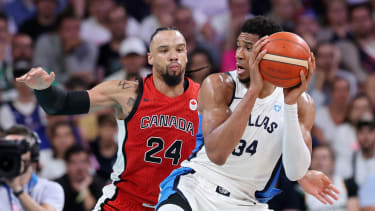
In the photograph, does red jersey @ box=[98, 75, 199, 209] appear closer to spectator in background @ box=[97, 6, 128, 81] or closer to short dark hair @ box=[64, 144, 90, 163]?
short dark hair @ box=[64, 144, 90, 163]

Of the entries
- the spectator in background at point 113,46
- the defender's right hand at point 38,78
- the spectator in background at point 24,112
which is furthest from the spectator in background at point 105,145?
the defender's right hand at point 38,78

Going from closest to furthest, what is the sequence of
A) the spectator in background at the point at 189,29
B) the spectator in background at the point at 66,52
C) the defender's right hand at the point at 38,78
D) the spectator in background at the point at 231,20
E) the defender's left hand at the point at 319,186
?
the defender's left hand at the point at 319,186 → the defender's right hand at the point at 38,78 → the spectator in background at the point at 66,52 → the spectator in background at the point at 189,29 → the spectator in background at the point at 231,20

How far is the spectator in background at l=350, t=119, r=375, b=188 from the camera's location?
844 centimetres

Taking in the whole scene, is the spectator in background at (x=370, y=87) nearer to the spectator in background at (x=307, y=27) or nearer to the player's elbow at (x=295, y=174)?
the spectator in background at (x=307, y=27)

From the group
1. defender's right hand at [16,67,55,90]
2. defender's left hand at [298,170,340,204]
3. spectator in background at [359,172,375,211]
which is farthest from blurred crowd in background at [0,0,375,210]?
defender's left hand at [298,170,340,204]

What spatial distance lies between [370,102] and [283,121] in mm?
5215

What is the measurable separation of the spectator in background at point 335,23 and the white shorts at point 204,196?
6096mm

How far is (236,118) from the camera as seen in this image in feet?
13.3

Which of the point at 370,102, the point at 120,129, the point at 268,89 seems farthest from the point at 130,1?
the point at 268,89

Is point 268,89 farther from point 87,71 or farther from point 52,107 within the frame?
point 87,71

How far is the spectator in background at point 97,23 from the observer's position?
32.1 ft

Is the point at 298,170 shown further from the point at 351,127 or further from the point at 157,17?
the point at 157,17

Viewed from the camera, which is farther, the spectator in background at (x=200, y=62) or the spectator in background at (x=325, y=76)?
the spectator in background at (x=325, y=76)

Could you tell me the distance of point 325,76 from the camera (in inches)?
379
